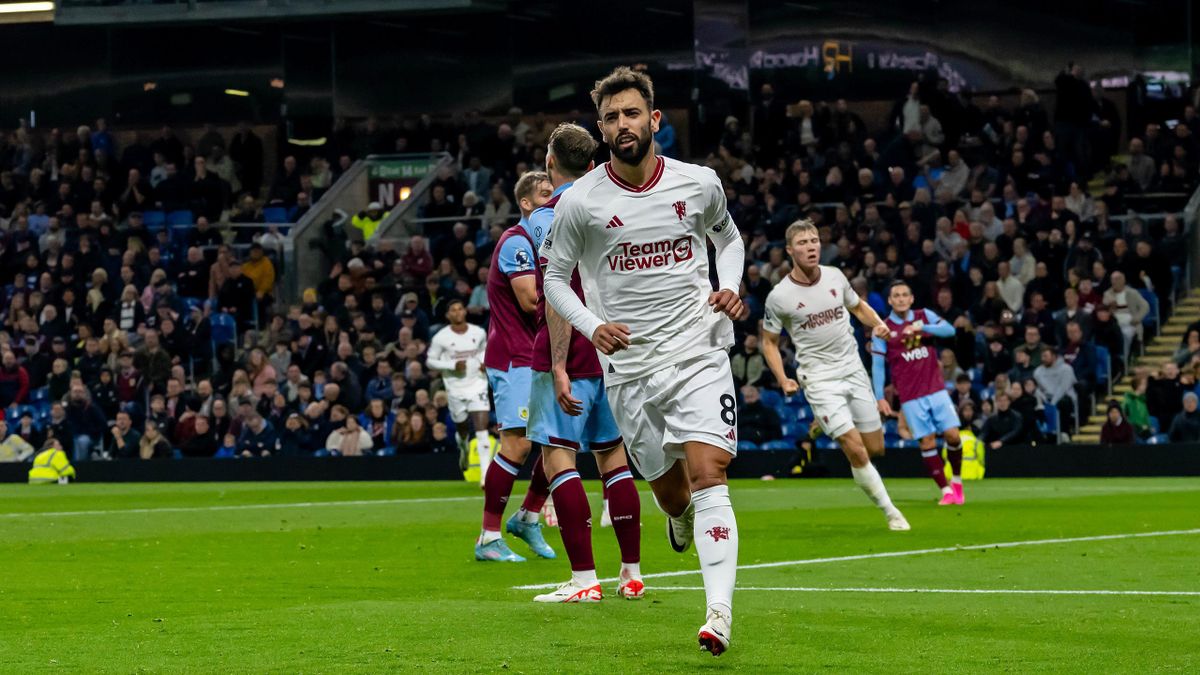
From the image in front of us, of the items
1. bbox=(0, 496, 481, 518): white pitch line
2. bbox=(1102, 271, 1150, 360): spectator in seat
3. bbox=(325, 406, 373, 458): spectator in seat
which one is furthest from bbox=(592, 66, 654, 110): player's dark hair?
bbox=(325, 406, 373, 458): spectator in seat

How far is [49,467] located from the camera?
30.0m

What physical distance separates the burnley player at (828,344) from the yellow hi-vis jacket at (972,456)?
32.7 feet

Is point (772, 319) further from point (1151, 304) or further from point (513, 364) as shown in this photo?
point (1151, 304)

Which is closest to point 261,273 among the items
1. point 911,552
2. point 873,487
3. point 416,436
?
point 416,436

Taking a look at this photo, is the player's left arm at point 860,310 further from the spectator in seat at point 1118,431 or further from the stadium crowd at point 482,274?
the spectator in seat at point 1118,431

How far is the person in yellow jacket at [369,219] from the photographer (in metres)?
37.2

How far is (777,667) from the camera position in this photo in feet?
22.9

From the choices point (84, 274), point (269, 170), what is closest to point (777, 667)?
point (84, 274)

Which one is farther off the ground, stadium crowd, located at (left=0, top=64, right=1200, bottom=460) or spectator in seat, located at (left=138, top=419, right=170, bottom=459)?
stadium crowd, located at (left=0, top=64, right=1200, bottom=460)

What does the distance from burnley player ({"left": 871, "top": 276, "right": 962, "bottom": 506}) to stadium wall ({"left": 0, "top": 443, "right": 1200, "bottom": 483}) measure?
23.4ft

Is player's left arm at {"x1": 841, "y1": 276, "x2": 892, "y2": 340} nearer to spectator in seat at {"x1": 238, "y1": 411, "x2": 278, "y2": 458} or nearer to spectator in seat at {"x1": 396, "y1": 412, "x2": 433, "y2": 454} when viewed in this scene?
spectator in seat at {"x1": 396, "y1": 412, "x2": 433, "y2": 454}

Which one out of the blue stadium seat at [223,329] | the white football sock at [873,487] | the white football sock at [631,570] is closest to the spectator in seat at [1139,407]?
the white football sock at [873,487]

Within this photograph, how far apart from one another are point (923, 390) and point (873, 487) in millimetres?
4570

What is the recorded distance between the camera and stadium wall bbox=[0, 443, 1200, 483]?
85.7ft
